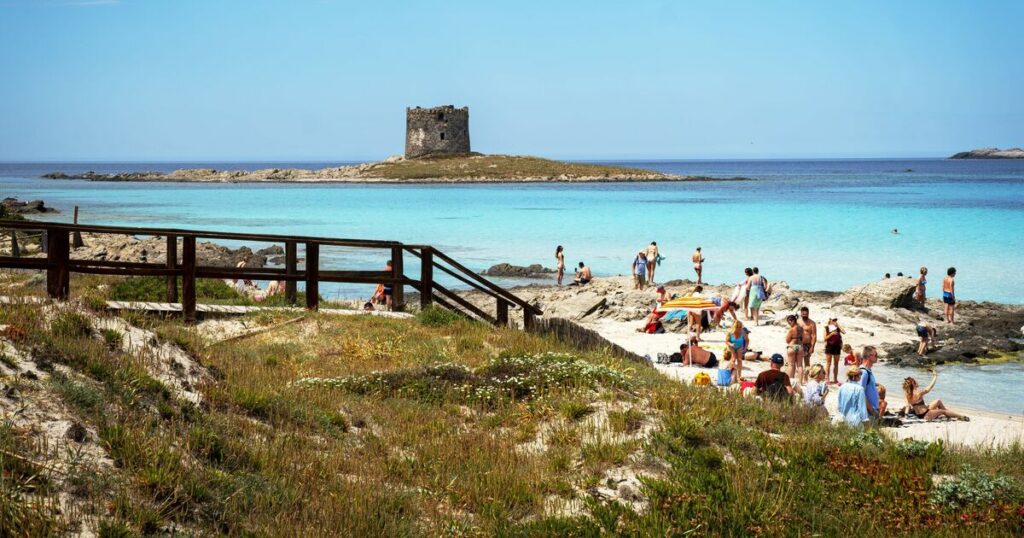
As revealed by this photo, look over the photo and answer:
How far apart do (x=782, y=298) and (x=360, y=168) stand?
4167 inches

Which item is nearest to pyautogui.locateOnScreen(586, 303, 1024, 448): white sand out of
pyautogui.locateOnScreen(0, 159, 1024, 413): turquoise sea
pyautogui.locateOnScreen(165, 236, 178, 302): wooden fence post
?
pyautogui.locateOnScreen(0, 159, 1024, 413): turquoise sea

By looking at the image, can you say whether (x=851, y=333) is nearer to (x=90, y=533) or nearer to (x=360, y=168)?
(x=90, y=533)

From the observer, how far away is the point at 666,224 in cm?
5962

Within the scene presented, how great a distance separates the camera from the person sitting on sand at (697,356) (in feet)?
62.3

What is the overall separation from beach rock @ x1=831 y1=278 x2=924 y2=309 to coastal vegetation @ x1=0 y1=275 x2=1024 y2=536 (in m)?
17.3

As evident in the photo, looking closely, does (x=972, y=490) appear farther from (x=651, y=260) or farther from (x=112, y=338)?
(x=651, y=260)

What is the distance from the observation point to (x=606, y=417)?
9.40m

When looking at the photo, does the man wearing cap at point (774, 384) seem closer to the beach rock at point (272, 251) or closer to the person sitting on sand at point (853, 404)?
the person sitting on sand at point (853, 404)

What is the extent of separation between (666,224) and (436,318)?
46.5 m

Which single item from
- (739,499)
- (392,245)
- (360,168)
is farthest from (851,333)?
(360,168)

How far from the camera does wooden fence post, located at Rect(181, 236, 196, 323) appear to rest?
1329 cm

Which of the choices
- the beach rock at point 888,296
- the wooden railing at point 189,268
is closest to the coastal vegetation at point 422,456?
the wooden railing at point 189,268

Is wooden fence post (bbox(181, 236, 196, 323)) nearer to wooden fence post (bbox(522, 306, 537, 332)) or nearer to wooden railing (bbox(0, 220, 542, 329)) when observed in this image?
wooden railing (bbox(0, 220, 542, 329))

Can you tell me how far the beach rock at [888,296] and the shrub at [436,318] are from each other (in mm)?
15618
